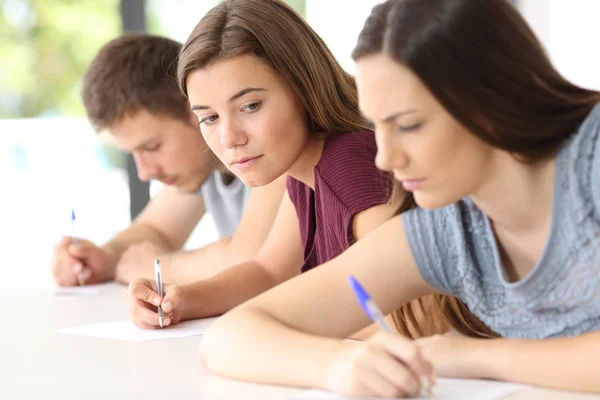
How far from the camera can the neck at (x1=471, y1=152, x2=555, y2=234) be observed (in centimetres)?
109

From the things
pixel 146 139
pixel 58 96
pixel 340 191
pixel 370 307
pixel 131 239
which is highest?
pixel 58 96

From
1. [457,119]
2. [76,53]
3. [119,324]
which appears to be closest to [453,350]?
[457,119]

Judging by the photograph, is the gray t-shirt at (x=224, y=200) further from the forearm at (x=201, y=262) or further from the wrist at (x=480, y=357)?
the wrist at (x=480, y=357)

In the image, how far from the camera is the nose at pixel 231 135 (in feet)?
5.01

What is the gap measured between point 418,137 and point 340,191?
517 millimetres

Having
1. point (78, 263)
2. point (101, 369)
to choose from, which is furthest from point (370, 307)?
point (78, 263)

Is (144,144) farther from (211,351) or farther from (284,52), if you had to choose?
(211,351)

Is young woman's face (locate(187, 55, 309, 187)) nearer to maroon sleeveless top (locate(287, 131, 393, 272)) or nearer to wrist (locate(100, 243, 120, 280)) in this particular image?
maroon sleeveless top (locate(287, 131, 393, 272))

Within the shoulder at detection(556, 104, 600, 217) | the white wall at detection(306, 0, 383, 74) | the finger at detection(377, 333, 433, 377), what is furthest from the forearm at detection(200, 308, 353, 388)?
the white wall at detection(306, 0, 383, 74)

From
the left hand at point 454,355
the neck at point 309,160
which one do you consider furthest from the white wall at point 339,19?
the left hand at point 454,355

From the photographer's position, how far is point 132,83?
2.33 meters

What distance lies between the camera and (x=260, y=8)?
5.41 ft

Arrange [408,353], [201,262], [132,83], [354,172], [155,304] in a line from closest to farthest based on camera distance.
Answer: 1. [408,353]
2. [354,172]
3. [155,304]
4. [201,262]
5. [132,83]

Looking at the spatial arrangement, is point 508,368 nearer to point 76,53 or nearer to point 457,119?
point 457,119
